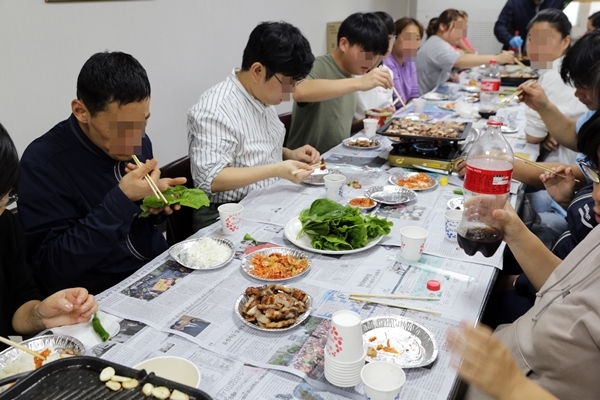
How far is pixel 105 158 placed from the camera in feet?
5.62

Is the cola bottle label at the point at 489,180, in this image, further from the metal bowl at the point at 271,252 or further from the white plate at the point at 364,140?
the white plate at the point at 364,140

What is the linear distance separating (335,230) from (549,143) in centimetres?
204

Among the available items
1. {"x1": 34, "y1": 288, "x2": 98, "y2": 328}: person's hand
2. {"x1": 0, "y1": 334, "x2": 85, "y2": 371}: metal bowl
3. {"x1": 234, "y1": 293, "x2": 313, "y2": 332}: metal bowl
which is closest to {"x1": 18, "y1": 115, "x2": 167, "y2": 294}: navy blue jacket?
{"x1": 34, "y1": 288, "x2": 98, "y2": 328}: person's hand

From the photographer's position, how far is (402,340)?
1.25 metres

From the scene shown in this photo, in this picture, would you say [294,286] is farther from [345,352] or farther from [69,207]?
[69,207]

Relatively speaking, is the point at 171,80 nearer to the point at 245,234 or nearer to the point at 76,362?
the point at 245,234

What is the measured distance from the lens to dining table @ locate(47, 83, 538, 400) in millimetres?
1109

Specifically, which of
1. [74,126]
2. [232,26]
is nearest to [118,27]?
[232,26]

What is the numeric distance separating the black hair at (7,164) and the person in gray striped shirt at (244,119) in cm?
102

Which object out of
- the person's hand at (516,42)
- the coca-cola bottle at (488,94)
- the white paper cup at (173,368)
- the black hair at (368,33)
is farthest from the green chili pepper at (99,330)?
the person's hand at (516,42)

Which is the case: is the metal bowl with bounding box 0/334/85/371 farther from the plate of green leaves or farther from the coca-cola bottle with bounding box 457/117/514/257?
the coca-cola bottle with bounding box 457/117/514/257

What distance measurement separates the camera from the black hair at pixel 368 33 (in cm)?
302

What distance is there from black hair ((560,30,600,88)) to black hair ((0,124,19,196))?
233cm

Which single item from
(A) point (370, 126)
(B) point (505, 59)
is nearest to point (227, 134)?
(A) point (370, 126)
